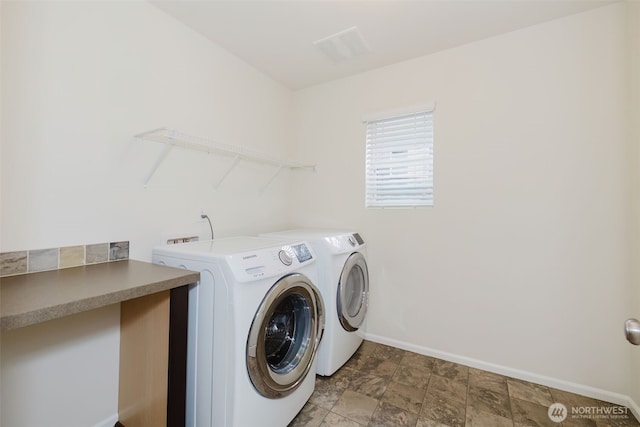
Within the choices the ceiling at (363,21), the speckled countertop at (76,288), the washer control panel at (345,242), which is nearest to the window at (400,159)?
the washer control panel at (345,242)

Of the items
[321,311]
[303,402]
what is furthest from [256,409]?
[321,311]

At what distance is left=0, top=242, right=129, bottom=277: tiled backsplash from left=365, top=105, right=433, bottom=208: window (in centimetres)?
182

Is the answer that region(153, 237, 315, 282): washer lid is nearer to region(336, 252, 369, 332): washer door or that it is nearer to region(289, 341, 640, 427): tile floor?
region(336, 252, 369, 332): washer door

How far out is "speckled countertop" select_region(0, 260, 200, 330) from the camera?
2.55ft

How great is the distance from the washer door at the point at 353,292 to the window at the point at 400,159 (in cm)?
58

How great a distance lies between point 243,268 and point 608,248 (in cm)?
210

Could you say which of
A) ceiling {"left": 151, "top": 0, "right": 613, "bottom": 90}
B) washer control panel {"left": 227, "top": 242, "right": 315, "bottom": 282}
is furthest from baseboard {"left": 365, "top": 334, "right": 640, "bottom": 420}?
ceiling {"left": 151, "top": 0, "right": 613, "bottom": 90}

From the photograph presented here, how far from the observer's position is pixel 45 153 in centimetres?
122

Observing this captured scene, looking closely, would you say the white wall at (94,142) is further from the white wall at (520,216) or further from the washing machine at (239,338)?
the white wall at (520,216)

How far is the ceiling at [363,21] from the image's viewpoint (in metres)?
1.61

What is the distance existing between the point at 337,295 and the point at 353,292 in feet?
1.27

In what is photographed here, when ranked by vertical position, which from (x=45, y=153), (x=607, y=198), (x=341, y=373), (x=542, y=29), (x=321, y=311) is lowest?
(x=341, y=373)

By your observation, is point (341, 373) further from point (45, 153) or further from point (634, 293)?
point (45, 153)

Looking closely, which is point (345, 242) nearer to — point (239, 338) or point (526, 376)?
point (239, 338)
